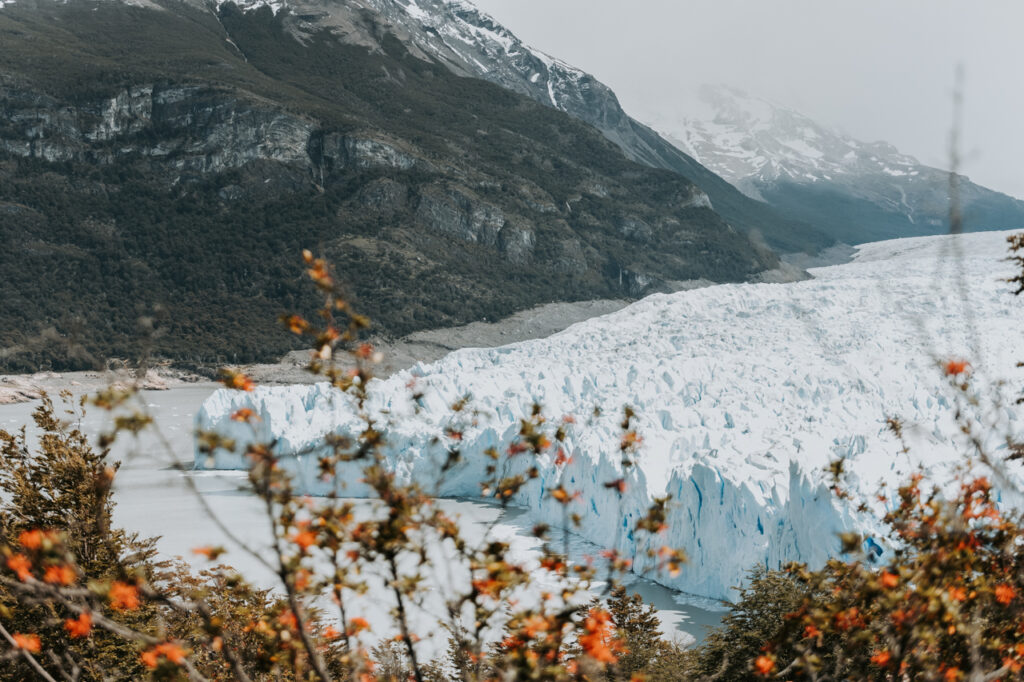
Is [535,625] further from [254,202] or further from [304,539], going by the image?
[254,202]

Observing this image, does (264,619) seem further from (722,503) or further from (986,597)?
(722,503)

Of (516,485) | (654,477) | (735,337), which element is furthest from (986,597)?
(735,337)

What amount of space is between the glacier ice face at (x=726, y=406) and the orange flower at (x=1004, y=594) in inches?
262

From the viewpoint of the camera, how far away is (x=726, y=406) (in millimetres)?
26625

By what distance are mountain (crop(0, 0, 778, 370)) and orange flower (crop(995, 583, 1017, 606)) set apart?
90.2m

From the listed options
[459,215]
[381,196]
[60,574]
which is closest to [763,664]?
[60,574]

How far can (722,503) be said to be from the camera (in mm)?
19891

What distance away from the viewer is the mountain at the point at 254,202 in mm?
102375

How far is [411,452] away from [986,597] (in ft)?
94.8

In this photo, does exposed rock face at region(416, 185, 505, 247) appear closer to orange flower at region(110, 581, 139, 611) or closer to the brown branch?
the brown branch

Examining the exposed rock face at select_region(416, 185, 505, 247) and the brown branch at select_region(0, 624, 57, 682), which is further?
the exposed rock face at select_region(416, 185, 505, 247)

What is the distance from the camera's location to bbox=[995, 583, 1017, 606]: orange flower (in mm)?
3867

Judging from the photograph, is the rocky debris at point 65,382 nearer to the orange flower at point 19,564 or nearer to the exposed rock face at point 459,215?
the exposed rock face at point 459,215

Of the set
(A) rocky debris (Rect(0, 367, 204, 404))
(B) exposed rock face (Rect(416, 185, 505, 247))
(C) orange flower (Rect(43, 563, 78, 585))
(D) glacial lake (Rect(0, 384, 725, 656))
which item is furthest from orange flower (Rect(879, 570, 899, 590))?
(B) exposed rock face (Rect(416, 185, 505, 247))
